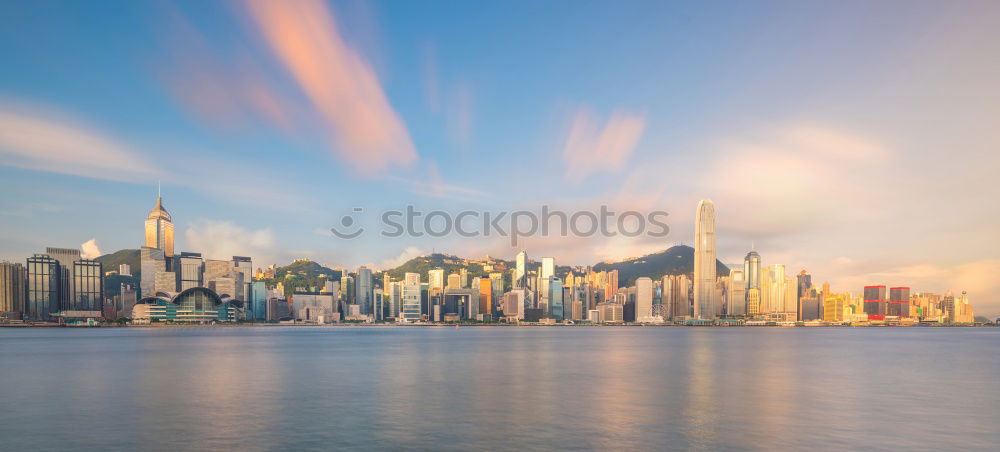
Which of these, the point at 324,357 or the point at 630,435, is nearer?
the point at 630,435

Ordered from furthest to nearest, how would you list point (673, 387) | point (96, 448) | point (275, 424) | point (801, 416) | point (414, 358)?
1. point (414, 358)
2. point (673, 387)
3. point (801, 416)
4. point (275, 424)
5. point (96, 448)

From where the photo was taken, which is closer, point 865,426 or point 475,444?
point 475,444

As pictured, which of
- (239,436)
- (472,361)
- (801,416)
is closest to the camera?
(239,436)

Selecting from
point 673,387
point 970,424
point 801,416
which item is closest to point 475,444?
point 801,416

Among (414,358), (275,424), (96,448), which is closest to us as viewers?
(96,448)

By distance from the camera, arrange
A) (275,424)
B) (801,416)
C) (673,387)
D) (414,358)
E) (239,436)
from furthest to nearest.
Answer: (414,358), (673,387), (801,416), (275,424), (239,436)

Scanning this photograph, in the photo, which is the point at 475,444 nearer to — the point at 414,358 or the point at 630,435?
the point at 630,435

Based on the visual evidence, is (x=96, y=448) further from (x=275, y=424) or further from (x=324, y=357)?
(x=324, y=357)

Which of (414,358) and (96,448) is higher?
(96,448)

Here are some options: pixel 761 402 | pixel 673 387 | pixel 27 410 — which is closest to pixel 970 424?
pixel 761 402
